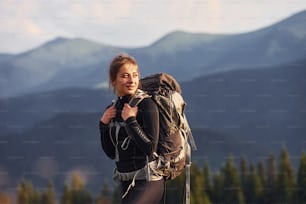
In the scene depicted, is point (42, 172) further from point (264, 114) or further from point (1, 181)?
point (264, 114)

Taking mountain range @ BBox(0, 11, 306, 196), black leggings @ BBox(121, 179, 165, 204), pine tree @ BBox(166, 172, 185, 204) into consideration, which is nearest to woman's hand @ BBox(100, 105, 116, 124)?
black leggings @ BBox(121, 179, 165, 204)

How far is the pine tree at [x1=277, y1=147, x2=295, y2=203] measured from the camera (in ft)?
17.6

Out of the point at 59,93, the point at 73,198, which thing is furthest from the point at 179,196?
the point at 59,93

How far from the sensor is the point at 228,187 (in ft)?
18.0

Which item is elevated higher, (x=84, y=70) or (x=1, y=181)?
(x=84, y=70)

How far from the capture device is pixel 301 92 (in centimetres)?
549

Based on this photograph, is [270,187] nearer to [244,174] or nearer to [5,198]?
[244,174]

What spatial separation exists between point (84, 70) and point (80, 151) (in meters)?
0.67

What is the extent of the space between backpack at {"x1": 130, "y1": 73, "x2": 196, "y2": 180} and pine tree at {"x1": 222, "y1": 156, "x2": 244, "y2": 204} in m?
2.13

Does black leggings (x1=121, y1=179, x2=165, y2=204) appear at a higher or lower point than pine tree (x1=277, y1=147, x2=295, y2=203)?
higher

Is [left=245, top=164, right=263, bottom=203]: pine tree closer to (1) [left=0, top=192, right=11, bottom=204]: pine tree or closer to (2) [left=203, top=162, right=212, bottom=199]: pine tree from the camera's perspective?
(2) [left=203, top=162, right=212, bottom=199]: pine tree

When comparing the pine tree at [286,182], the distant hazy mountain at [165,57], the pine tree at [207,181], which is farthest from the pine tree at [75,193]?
the pine tree at [286,182]

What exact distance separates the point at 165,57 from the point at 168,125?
7.82 ft

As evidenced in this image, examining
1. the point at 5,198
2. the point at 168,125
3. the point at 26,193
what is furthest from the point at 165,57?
the point at 168,125
